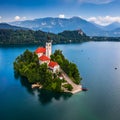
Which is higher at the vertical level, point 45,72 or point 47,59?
point 47,59

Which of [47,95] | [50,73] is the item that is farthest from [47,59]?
[47,95]

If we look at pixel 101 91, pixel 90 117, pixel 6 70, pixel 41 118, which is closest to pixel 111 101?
pixel 101 91

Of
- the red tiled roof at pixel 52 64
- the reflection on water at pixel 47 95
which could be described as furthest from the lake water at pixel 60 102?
the red tiled roof at pixel 52 64

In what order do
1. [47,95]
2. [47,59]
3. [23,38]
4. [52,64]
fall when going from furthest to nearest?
1. [23,38]
2. [47,59]
3. [52,64]
4. [47,95]

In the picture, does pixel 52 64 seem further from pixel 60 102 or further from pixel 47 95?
pixel 60 102

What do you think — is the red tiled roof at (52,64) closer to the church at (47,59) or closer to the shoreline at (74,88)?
the church at (47,59)

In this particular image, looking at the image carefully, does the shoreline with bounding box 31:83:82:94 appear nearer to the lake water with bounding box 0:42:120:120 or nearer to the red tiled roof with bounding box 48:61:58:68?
the lake water with bounding box 0:42:120:120

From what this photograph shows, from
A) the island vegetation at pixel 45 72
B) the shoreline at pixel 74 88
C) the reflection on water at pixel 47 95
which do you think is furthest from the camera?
the island vegetation at pixel 45 72

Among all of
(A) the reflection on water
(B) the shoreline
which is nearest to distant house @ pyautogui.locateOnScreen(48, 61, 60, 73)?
(B) the shoreline
